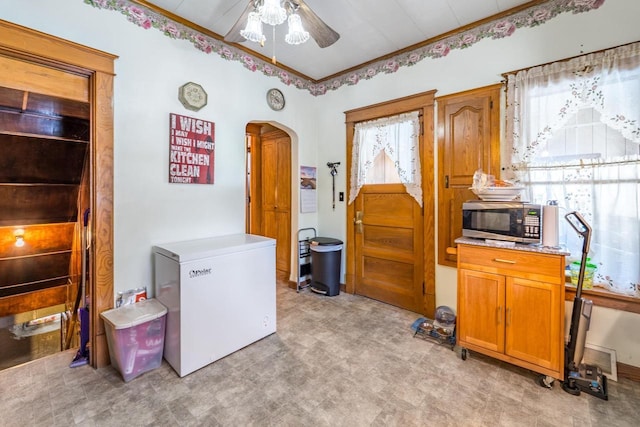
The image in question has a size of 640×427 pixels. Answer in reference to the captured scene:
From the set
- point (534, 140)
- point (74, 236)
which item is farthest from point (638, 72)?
point (74, 236)

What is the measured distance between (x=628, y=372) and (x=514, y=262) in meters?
1.09

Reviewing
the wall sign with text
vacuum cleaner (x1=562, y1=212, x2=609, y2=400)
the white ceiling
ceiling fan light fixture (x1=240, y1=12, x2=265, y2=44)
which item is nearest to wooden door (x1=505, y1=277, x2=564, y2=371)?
vacuum cleaner (x1=562, y1=212, x2=609, y2=400)

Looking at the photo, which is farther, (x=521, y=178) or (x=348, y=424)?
(x=521, y=178)

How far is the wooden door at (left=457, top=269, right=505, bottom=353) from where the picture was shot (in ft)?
6.52

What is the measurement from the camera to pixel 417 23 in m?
2.51

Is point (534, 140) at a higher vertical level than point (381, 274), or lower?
higher

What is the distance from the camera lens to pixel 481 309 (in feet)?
6.79

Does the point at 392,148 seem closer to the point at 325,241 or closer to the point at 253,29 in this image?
the point at 325,241

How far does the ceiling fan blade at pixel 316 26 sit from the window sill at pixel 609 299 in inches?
100

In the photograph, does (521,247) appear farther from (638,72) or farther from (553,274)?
(638,72)

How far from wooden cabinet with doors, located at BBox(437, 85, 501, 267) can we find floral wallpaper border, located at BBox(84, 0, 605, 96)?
50 cm

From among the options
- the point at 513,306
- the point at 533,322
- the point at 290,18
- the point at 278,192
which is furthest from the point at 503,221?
the point at 278,192

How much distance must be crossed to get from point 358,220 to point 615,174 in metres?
2.27

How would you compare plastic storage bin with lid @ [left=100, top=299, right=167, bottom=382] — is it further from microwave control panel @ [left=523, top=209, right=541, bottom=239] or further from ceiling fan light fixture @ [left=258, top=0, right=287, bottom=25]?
microwave control panel @ [left=523, top=209, right=541, bottom=239]
